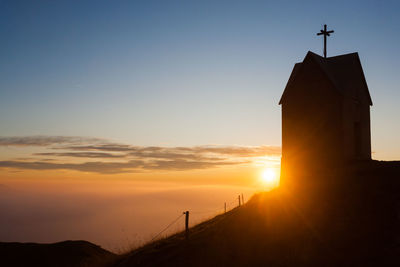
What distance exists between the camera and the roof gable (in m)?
22.9

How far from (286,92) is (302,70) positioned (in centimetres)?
185

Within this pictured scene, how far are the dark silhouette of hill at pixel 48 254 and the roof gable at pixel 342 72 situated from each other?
25.6 m

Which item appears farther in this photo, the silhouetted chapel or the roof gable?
the roof gable

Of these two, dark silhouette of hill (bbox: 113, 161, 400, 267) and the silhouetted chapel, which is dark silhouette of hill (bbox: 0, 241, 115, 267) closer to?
dark silhouette of hill (bbox: 113, 161, 400, 267)

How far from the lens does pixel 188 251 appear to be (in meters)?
16.6

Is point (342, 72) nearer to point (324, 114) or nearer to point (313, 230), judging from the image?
point (324, 114)

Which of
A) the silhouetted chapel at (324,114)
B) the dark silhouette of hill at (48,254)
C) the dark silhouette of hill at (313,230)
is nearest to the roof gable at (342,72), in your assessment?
the silhouetted chapel at (324,114)

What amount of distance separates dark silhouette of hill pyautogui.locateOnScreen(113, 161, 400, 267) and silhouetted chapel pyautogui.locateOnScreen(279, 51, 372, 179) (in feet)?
5.37

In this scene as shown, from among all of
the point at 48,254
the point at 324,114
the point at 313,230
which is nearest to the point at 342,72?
the point at 324,114

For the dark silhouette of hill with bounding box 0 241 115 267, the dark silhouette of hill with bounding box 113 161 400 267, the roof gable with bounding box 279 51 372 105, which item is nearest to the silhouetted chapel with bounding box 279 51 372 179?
the roof gable with bounding box 279 51 372 105

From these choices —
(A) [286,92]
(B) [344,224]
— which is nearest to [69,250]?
(A) [286,92]

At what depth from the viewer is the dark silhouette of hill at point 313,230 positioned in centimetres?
1391

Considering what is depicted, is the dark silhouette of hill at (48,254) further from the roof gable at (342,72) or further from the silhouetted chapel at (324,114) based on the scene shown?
the roof gable at (342,72)

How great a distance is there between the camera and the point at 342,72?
24.1 metres
